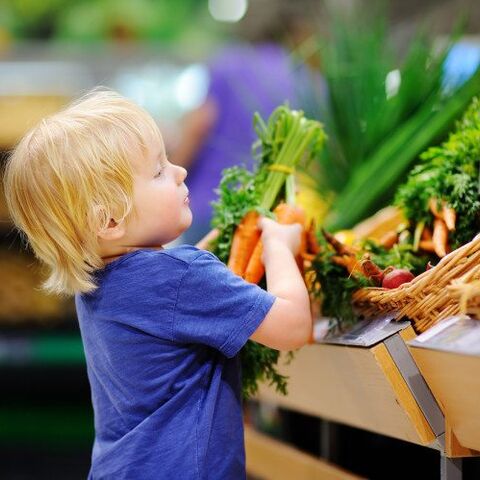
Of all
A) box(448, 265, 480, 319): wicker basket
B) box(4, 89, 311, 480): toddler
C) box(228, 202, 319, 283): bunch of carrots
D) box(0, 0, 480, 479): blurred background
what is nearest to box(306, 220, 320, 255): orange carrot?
box(228, 202, 319, 283): bunch of carrots

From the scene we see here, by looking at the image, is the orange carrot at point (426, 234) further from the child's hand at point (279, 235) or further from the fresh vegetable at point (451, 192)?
the child's hand at point (279, 235)

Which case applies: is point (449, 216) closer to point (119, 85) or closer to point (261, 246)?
point (261, 246)

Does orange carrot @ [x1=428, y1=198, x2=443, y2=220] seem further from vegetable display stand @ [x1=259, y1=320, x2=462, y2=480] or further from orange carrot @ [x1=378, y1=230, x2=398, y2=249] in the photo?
vegetable display stand @ [x1=259, y1=320, x2=462, y2=480]

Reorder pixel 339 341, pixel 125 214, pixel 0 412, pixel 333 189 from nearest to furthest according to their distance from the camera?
pixel 125 214
pixel 339 341
pixel 333 189
pixel 0 412

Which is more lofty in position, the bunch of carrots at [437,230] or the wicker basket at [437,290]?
the bunch of carrots at [437,230]

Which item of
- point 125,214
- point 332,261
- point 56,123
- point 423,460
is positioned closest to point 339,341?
point 332,261

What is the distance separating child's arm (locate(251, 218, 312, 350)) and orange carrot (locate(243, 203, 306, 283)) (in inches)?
1.5

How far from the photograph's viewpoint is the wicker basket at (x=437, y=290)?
1386mm

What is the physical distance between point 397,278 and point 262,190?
1.16 feet

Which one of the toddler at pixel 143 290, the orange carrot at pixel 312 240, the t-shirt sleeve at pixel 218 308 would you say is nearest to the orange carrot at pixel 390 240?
the orange carrot at pixel 312 240

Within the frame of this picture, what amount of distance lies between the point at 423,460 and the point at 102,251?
769mm

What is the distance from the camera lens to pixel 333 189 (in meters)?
2.37

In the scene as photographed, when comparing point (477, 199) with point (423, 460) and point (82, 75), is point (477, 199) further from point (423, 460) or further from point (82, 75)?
point (82, 75)

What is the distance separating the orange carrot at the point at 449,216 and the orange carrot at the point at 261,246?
268mm
